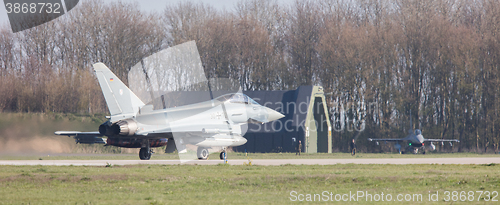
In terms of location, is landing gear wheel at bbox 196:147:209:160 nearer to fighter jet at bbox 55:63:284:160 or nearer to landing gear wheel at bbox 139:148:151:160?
fighter jet at bbox 55:63:284:160

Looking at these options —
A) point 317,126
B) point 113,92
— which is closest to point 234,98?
point 113,92

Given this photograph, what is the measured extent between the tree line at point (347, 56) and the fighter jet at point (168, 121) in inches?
844

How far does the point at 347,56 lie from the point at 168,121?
93.9ft

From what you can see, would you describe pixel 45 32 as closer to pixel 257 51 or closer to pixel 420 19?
pixel 257 51

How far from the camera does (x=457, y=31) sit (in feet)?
157

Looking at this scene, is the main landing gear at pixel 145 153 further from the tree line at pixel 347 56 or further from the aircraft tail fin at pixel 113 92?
the tree line at pixel 347 56

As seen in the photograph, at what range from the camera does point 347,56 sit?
48.9 m

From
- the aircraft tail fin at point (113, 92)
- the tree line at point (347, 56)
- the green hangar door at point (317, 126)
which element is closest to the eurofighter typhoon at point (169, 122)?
the aircraft tail fin at point (113, 92)

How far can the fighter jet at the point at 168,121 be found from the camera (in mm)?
22906

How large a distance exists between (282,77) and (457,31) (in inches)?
702

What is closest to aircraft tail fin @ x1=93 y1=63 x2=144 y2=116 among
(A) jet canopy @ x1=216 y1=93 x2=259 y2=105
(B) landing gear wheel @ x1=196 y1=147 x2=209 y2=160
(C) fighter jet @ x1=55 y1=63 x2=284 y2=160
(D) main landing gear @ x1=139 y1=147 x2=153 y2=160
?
(C) fighter jet @ x1=55 y1=63 x2=284 y2=160

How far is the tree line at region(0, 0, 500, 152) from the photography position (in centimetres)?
4819

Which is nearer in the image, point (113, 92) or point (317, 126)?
point (113, 92)

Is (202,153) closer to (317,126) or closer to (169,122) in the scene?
(169,122)
